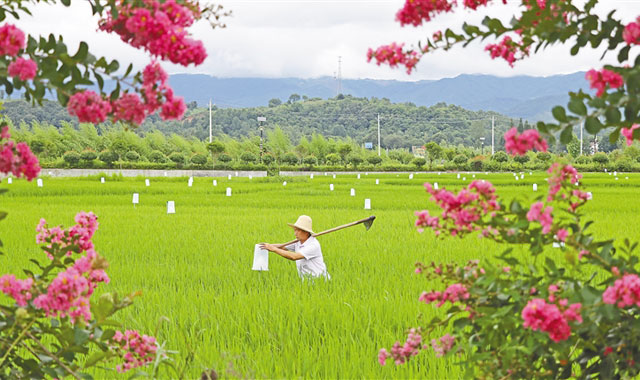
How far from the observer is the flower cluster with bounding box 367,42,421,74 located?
2.14 meters

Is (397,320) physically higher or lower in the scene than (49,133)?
lower

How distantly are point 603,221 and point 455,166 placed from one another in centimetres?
3720

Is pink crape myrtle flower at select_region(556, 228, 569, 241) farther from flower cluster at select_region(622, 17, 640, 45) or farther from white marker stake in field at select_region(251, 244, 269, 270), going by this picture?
white marker stake in field at select_region(251, 244, 269, 270)

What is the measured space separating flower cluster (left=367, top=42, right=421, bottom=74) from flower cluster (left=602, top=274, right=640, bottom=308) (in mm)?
956

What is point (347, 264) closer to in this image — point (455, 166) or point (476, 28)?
point (476, 28)

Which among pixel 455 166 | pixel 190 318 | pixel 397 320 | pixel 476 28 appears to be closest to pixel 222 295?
pixel 190 318

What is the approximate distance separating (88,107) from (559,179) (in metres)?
1.32

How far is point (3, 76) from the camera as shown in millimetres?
1608

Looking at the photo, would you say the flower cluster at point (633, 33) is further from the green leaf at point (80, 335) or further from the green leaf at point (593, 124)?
the green leaf at point (80, 335)

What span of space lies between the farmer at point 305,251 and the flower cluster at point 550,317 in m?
4.14

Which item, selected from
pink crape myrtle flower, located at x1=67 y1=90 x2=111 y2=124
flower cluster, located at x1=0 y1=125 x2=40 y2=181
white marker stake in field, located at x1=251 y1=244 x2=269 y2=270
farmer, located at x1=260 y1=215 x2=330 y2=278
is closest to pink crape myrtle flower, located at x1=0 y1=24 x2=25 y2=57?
pink crape myrtle flower, located at x1=67 y1=90 x2=111 y2=124

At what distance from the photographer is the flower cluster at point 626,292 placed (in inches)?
59.7

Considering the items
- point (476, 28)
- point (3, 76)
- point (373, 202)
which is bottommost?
→ point (373, 202)

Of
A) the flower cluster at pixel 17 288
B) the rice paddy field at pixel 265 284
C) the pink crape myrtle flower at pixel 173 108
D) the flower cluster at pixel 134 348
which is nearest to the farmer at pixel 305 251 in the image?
the rice paddy field at pixel 265 284
